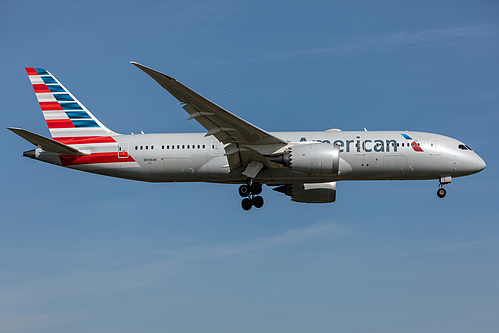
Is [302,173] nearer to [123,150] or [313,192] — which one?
[313,192]

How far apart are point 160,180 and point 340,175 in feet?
35.5

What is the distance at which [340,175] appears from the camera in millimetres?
39875

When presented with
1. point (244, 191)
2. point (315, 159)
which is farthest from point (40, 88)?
point (315, 159)

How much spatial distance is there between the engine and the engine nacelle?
19.4 feet

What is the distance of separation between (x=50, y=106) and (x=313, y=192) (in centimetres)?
1804

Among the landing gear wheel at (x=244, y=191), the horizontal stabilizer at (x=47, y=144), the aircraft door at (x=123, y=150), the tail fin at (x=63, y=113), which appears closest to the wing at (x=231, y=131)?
the landing gear wheel at (x=244, y=191)

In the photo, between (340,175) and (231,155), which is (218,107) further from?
(340,175)

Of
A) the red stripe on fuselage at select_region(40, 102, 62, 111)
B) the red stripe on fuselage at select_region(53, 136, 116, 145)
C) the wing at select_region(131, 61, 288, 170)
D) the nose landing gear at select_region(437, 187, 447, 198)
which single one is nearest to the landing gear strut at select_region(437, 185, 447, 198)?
the nose landing gear at select_region(437, 187, 447, 198)

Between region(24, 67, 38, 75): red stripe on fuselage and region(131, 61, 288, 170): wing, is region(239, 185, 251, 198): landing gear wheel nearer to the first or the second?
region(131, 61, 288, 170): wing

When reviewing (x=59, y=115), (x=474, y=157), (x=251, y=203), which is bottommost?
(x=251, y=203)

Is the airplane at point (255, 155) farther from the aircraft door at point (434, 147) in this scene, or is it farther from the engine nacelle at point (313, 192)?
the engine nacelle at point (313, 192)

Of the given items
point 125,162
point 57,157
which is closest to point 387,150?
point 125,162

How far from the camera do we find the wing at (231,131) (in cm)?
3481

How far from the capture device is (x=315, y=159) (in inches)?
1483
